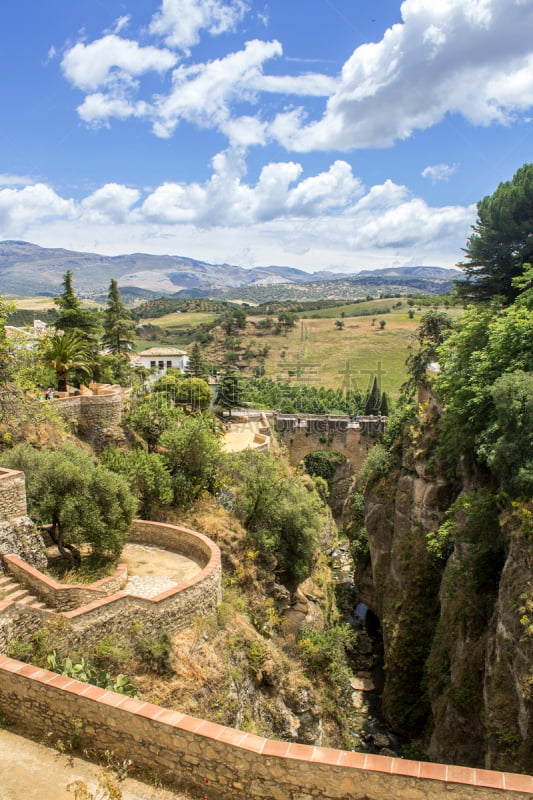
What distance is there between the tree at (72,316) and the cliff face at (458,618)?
659 inches

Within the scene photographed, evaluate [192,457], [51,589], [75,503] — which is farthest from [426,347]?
[51,589]

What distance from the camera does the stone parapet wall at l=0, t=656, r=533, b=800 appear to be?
591 centimetres

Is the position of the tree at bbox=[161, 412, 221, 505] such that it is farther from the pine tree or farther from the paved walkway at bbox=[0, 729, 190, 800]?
the pine tree

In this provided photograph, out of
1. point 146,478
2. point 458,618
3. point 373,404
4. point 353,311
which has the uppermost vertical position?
point 353,311

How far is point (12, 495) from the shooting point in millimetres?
11570

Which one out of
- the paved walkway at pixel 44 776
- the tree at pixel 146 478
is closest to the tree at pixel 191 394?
the tree at pixel 146 478

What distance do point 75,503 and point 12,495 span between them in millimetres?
1669

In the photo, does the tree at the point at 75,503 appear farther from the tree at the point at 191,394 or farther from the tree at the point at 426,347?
the tree at the point at 191,394

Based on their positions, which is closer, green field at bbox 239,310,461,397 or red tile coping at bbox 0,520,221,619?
red tile coping at bbox 0,520,221,619

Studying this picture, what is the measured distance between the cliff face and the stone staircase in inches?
379

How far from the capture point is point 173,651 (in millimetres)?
11500

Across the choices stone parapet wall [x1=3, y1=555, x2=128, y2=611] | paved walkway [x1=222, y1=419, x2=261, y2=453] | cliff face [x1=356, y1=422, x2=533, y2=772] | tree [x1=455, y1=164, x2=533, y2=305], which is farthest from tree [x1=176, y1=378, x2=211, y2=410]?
stone parapet wall [x1=3, y1=555, x2=128, y2=611]

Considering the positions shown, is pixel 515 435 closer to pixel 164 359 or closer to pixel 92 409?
pixel 92 409

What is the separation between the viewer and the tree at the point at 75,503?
12.8 m
